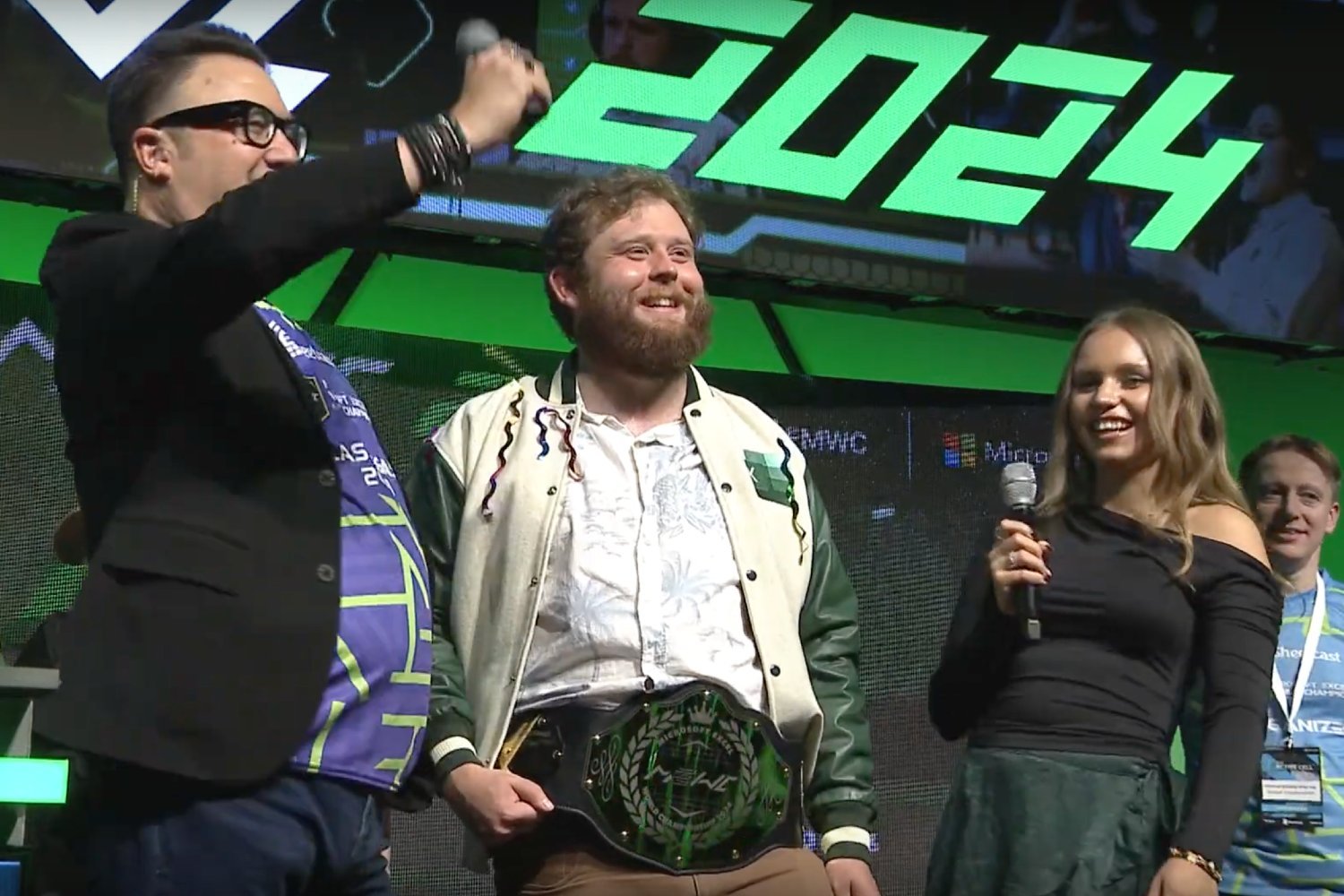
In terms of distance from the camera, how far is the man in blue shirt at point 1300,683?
3111 millimetres

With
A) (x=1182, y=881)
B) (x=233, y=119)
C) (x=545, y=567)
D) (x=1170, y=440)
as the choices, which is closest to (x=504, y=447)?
(x=545, y=567)

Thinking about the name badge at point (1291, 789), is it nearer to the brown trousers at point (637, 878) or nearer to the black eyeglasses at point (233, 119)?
the brown trousers at point (637, 878)

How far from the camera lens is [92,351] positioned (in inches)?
71.1

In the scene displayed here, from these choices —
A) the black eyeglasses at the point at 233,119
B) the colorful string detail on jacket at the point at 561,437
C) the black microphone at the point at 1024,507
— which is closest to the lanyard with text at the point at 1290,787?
the black microphone at the point at 1024,507

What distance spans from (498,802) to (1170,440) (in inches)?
43.1

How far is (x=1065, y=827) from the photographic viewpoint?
8.00ft

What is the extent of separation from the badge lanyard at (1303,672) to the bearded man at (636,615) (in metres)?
1.06

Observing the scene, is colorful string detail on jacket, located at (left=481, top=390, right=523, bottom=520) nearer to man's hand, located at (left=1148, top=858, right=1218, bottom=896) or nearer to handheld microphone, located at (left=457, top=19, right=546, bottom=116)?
handheld microphone, located at (left=457, top=19, right=546, bottom=116)

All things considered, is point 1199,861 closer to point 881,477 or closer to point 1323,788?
point 1323,788

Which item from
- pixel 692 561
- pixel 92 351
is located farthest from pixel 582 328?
pixel 92 351

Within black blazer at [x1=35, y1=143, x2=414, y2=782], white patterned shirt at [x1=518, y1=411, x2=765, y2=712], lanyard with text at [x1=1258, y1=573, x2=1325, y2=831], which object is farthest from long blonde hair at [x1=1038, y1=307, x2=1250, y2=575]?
black blazer at [x1=35, y1=143, x2=414, y2=782]

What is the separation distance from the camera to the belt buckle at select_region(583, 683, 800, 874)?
2.31 metres

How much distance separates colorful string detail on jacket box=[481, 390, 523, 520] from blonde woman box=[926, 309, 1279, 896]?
699 millimetres

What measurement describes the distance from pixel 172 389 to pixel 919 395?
269 cm
